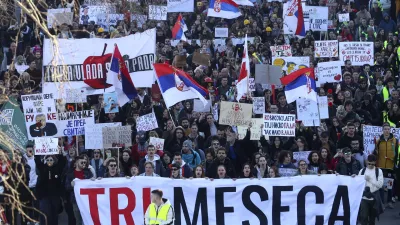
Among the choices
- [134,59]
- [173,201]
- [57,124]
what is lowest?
[173,201]

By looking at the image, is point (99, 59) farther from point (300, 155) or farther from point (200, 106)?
point (300, 155)

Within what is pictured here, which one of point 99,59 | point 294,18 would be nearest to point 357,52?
Result: point 294,18

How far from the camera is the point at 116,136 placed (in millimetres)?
16719

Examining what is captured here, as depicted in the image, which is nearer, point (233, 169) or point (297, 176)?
point (297, 176)

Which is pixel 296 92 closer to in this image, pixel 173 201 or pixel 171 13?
pixel 173 201

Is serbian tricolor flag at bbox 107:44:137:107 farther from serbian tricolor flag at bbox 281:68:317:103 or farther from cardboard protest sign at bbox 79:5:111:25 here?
cardboard protest sign at bbox 79:5:111:25

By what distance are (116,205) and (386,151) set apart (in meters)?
5.34

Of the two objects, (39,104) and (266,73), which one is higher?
(266,73)

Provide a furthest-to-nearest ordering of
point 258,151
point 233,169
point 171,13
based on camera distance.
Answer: point 171,13 < point 258,151 < point 233,169

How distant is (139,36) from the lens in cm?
1864

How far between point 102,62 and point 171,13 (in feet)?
30.4

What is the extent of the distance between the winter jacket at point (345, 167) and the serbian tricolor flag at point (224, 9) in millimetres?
9750

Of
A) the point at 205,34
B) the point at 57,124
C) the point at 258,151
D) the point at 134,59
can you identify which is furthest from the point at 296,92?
the point at 205,34

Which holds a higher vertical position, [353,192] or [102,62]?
[102,62]
